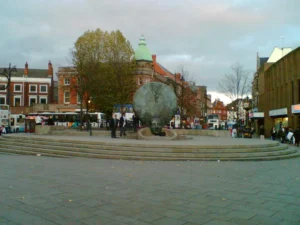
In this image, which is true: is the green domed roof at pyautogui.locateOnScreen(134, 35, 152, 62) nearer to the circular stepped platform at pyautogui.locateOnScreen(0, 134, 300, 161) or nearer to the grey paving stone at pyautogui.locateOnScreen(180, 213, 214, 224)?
the circular stepped platform at pyautogui.locateOnScreen(0, 134, 300, 161)

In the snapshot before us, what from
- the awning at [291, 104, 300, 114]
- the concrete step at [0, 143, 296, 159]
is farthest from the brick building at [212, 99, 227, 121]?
the concrete step at [0, 143, 296, 159]

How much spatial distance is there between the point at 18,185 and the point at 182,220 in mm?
4950

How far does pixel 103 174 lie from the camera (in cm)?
987

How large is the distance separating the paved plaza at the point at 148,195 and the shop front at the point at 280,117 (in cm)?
2833

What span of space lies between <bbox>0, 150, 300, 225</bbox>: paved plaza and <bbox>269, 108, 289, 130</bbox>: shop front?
28334mm

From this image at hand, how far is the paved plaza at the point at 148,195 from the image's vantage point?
5.51 meters

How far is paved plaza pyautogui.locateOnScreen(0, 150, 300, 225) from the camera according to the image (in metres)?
5.51

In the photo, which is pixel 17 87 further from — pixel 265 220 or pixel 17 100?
pixel 265 220

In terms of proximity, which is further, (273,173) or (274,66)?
(274,66)

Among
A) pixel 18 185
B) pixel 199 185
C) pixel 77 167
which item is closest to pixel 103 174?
pixel 77 167

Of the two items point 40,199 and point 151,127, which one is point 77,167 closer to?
point 40,199

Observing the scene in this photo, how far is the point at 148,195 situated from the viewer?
7160 mm

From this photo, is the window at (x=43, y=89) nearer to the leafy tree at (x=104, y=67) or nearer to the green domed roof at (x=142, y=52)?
the green domed roof at (x=142, y=52)

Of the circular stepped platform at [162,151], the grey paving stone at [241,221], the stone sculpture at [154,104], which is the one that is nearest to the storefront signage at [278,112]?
the stone sculpture at [154,104]
